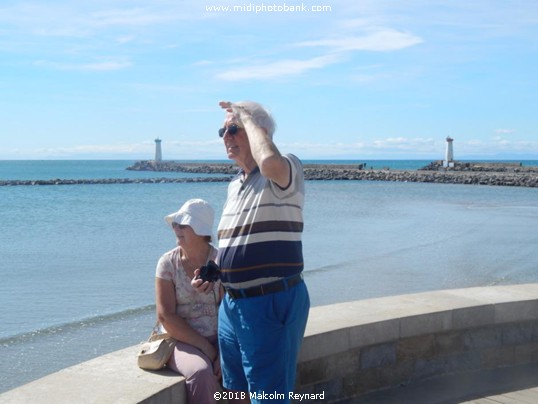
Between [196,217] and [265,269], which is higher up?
[196,217]

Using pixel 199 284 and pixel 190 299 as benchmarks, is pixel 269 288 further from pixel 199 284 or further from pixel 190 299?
pixel 190 299

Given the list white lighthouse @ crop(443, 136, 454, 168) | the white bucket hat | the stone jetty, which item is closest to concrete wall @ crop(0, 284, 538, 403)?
the white bucket hat

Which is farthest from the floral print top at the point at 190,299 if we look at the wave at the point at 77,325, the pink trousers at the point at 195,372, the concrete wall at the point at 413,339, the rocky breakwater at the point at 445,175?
the rocky breakwater at the point at 445,175

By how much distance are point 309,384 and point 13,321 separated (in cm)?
615

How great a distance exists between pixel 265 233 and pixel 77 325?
6.42 m

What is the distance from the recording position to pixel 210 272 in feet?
9.56

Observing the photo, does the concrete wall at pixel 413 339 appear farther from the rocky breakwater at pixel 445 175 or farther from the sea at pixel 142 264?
the rocky breakwater at pixel 445 175

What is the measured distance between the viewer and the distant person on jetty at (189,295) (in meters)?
3.18

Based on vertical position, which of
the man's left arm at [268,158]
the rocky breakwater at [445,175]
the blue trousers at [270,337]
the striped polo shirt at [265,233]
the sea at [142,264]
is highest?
the man's left arm at [268,158]

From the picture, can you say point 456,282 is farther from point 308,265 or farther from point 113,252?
point 113,252

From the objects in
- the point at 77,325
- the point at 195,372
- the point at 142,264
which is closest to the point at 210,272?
the point at 195,372

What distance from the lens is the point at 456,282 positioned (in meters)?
11.9

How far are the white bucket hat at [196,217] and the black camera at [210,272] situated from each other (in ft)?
1.13

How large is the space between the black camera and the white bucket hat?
345 mm
